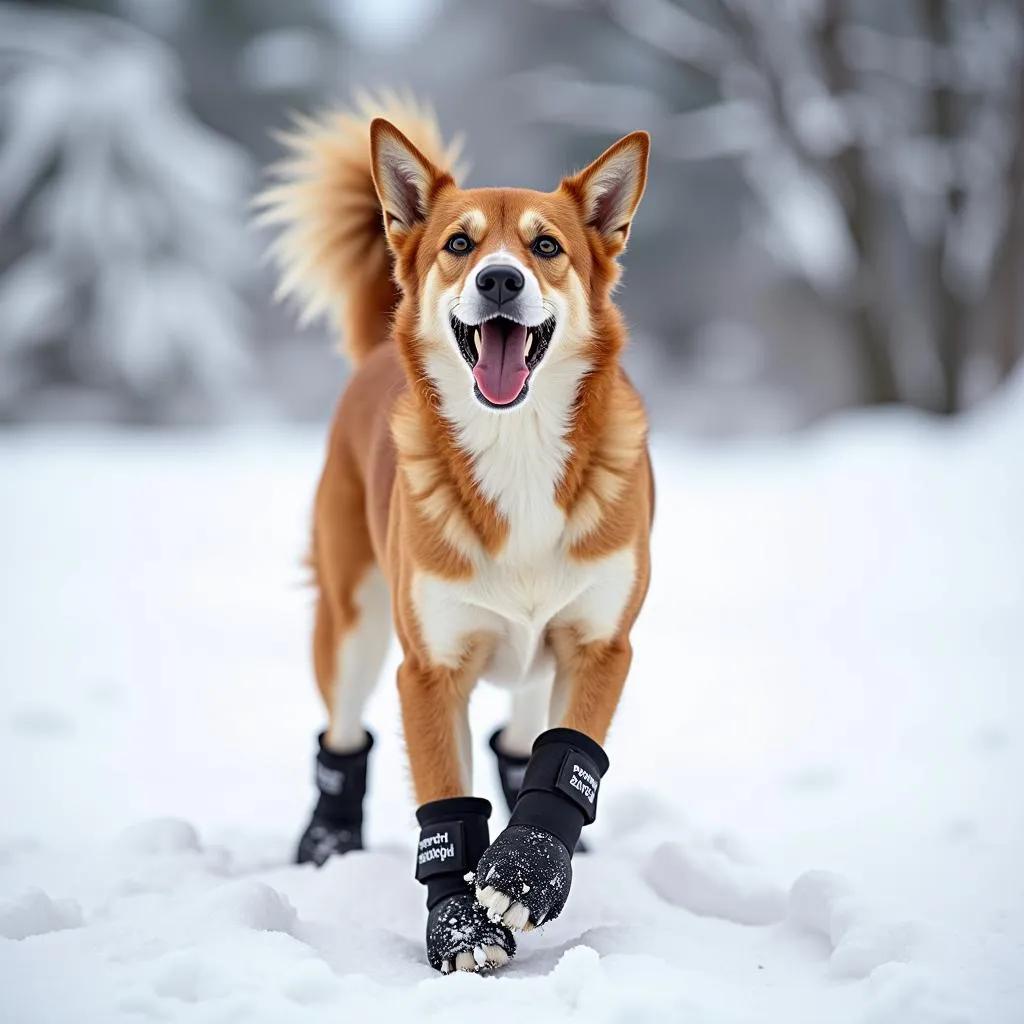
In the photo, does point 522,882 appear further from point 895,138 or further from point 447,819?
point 895,138

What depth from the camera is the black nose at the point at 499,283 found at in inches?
92.0

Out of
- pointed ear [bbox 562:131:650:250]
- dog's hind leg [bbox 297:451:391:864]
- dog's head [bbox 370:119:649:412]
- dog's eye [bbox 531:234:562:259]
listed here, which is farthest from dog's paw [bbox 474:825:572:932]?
pointed ear [bbox 562:131:650:250]

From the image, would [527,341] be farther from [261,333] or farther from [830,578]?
[261,333]

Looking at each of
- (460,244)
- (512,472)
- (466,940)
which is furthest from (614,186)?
(466,940)

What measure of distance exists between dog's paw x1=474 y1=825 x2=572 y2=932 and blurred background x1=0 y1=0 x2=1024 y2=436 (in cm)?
715

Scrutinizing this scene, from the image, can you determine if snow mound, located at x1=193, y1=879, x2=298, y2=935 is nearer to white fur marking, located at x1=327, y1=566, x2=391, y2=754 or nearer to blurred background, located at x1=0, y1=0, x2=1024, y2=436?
white fur marking, located at x1=327, y1=566, x2=391, y2=754

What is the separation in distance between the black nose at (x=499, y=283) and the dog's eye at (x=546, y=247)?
0.18 m

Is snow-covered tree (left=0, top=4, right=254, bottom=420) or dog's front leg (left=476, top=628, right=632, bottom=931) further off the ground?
snow-covered tree (left=0, top=4, right=254, bottom=420)

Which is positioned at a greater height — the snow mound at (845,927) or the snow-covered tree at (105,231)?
the snow-covered tree at (105,231)

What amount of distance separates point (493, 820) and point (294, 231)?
6.08 ft

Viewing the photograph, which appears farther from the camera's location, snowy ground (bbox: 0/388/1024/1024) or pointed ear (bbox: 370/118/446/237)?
pointed ear (bbox: 370/118/446/237)

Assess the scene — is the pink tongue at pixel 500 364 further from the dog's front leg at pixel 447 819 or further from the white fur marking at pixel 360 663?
the white fur marking at pixel 360 663

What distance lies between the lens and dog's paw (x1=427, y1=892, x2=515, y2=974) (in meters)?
2.21

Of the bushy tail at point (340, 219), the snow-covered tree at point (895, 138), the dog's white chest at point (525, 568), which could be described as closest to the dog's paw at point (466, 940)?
the dog's white chest at point (525, 568)
